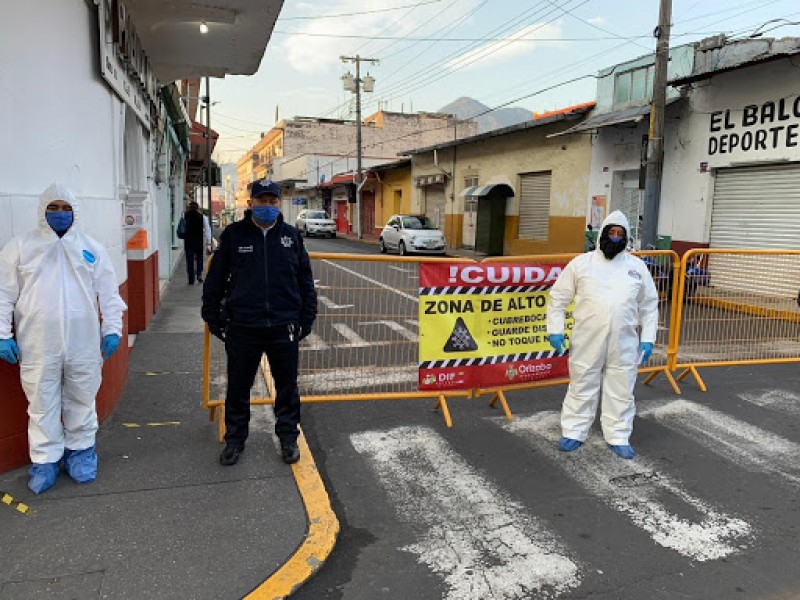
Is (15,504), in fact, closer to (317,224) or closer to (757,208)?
(757,208)

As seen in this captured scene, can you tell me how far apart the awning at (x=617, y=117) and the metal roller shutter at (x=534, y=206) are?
3.23 m

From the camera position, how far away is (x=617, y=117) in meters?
16.3

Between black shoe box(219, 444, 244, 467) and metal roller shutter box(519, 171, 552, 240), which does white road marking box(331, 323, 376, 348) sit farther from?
metal roller shutter box(519, 171, 552, 240)

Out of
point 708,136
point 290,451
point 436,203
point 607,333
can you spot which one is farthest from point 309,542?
point 436,203

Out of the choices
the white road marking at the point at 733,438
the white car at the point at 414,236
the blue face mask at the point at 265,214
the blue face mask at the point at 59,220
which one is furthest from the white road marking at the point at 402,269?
the white car at the point at 414,236

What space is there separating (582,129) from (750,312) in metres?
10.9

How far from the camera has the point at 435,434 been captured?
5160 millimetres

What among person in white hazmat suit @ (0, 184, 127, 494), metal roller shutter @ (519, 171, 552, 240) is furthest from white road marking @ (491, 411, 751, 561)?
metal roller shutter @ (519, 171, 552, 240)

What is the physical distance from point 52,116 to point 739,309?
757 cm

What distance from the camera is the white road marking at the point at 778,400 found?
234 inches

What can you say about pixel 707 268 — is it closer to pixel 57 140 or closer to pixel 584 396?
pixel 584 396

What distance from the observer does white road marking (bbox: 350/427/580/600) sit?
312cm

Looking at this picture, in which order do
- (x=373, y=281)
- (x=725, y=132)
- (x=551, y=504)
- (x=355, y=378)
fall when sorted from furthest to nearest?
1. (x=725, y=132)
2. (x=355, y=378)
3. (x=373, y=281)
4. (x=551, y=504)

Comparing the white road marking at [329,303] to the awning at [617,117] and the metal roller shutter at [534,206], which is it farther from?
the metal roller shutter at [534,206]
